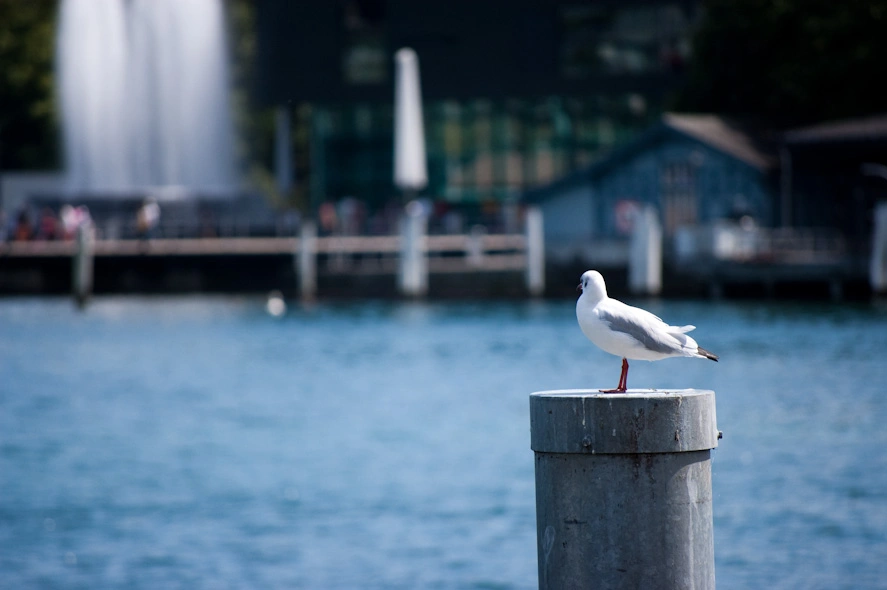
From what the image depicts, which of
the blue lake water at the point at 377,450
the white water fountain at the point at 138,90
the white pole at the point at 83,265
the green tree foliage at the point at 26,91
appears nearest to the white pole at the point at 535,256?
the blue lake water at the point at 377,450

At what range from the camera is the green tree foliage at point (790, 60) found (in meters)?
54.1

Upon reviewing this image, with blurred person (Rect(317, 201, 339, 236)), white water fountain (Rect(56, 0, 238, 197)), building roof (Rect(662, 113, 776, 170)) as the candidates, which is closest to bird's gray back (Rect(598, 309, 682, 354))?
building roof (Rect(662, 113, 776, 170))

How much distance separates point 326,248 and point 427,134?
17.9 meters

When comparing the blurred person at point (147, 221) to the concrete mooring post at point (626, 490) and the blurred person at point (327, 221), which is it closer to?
the blurred person at point (327, 221)

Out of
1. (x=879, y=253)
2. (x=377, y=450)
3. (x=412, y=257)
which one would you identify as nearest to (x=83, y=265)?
(x=412, y=257)

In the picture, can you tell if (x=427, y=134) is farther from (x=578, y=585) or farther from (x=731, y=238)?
(x=578, y=585)

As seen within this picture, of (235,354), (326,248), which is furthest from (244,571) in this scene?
(326,248)

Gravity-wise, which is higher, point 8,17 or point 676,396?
point 8,17

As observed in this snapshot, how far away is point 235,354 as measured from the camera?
47156mm

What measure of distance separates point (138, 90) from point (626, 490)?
6766cm

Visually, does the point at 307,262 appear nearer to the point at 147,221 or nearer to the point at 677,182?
the point at 147,221

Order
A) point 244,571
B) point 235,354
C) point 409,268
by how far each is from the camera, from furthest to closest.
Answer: point 409,268 < point 235,354 < point 244,571

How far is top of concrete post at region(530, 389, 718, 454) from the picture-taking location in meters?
5.64

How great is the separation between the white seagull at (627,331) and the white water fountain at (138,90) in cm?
6458
